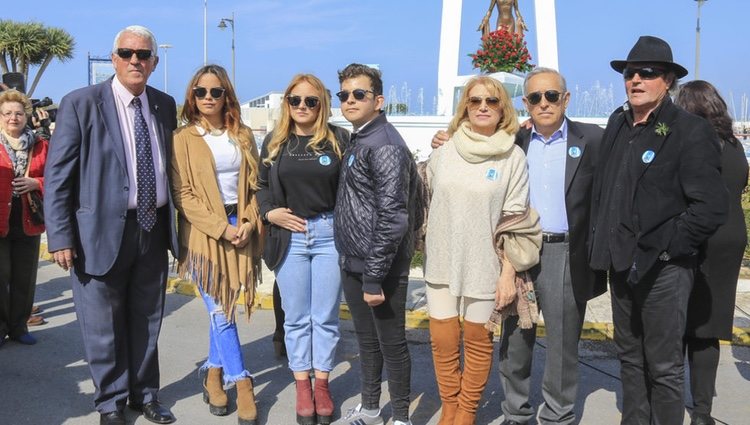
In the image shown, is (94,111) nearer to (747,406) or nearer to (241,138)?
(241,138)

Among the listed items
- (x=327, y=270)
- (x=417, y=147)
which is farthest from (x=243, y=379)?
(x=417, y=147)

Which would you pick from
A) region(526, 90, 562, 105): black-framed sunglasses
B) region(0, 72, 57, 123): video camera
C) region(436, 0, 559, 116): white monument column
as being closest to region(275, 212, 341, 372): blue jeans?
region(526, 90, 562, 105): black-framed sunglasses

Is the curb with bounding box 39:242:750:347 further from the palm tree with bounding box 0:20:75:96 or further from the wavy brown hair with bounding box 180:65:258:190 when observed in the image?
the palm tree with bounding box 0:20:75:96

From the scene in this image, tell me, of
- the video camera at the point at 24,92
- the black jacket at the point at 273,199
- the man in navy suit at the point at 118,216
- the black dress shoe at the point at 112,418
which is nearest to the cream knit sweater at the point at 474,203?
the black jacket at the point at 273,199

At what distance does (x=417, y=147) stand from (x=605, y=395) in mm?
10596

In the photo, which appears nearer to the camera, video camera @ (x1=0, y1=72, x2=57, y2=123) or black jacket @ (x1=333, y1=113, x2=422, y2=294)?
black jacket @ (x1=333, y1=113, x2=422, y2=294)

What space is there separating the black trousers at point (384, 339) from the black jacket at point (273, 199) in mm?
411

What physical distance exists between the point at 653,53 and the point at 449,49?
546 inches

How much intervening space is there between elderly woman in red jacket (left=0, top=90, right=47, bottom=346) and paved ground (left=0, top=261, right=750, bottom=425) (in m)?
0.29

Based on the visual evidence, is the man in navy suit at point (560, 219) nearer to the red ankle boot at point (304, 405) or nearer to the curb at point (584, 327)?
the red ankle boot at point (304, 405)

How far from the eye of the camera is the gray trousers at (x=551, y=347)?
355 cm

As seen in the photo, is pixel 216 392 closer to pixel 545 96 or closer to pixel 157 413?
pixel 157 413

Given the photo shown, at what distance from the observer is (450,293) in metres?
3.54

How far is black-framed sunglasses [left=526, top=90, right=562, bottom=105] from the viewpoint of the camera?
351cm
